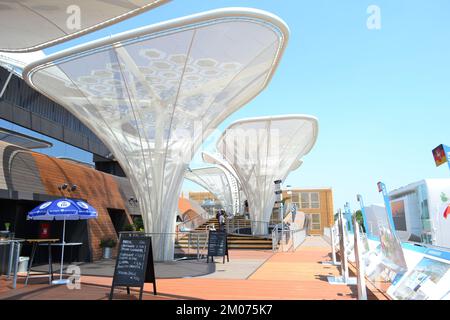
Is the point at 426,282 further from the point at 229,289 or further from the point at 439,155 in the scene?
the point at 229,289

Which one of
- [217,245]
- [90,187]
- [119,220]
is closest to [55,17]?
[217,245]

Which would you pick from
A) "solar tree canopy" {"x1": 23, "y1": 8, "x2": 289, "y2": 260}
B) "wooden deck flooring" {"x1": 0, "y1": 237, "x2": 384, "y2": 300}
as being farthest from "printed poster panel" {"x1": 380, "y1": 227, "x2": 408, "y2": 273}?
"solar tree canopy" {"x1": 23, "y1": 8, "x2": 289, "y2": 260}

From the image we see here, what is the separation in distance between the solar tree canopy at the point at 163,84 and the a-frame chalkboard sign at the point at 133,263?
232 inches

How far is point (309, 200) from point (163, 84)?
45.0 metres

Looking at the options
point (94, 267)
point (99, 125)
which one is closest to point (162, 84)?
point (99, 125)

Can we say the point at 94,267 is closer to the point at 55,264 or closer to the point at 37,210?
the point at 55,264

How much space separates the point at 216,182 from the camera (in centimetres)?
5588

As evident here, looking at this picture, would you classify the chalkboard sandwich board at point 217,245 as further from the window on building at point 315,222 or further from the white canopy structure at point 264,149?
the window on building at point 315,222

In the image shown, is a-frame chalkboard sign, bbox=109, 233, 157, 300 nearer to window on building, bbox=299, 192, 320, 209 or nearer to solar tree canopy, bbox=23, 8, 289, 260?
solar tree canopy, bbox=23, 8, 289, 260

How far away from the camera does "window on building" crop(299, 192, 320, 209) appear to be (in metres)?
53.9

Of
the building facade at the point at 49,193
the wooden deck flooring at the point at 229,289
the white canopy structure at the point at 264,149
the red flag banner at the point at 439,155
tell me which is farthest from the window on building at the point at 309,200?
the red flag banner at the point at 439,155

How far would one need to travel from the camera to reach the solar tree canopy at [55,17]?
22.5 feet

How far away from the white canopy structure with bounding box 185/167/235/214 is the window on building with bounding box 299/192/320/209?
1056 centimetres

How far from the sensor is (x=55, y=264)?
12.9 meters
